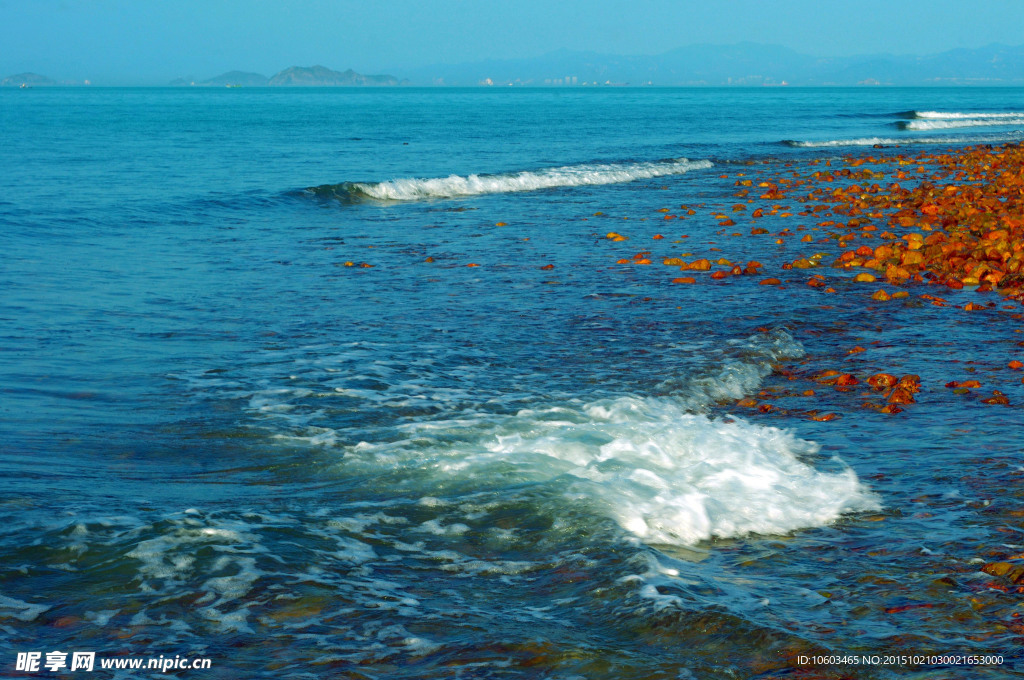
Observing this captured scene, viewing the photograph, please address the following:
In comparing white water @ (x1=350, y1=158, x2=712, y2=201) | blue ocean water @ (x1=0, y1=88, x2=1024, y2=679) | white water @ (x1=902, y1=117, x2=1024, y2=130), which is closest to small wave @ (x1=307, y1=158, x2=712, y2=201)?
white water @ (x1=350, y1=158, x2=712, y2=201)

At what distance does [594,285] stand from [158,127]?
46.5 meters

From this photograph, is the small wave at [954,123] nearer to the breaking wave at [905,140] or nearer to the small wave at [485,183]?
the breaking wave at [905,140]

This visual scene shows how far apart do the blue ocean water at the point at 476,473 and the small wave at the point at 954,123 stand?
176 ft

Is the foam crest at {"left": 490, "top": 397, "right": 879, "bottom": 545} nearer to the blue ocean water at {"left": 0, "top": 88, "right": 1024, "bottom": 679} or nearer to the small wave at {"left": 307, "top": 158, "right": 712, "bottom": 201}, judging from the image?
the blue ocean water at {"left": 0, "top": 88, "right": 1024, "bottom": 679}

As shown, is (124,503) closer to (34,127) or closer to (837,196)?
(837,196)

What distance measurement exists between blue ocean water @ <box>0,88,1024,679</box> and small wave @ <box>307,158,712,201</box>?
10527 mm

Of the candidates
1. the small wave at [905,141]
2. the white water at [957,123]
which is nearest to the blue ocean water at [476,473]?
the small wave at [905,141]

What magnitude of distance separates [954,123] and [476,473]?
67.8 metres

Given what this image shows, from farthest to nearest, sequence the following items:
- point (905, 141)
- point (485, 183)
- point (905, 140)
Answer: point (905, 140)
point (905, 141)
point (485, 183)

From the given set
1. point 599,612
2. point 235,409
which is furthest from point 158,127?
point 599,612

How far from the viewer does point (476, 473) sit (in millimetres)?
5363

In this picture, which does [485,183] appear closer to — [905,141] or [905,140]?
[905,141]

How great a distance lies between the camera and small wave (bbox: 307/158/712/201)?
2356cm

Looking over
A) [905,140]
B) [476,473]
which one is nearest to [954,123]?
[905,140]
